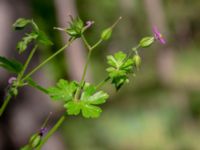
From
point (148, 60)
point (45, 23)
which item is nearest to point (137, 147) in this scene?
point (45, 23)

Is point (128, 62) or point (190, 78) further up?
point (190, 78)

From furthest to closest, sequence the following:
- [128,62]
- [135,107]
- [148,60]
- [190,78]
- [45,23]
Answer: [148,60] → [190,78] → [135,107] → [45,23] → [128,62]

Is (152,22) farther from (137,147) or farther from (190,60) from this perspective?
(137,147)

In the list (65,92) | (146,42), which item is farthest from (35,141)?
(146,42)

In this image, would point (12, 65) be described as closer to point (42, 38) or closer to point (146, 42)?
point (42, 38)

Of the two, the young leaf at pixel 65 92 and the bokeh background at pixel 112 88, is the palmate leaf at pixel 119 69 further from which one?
the bokeh background at pixel 112 88

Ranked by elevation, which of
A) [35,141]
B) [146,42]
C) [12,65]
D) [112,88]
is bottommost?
[35,141]
